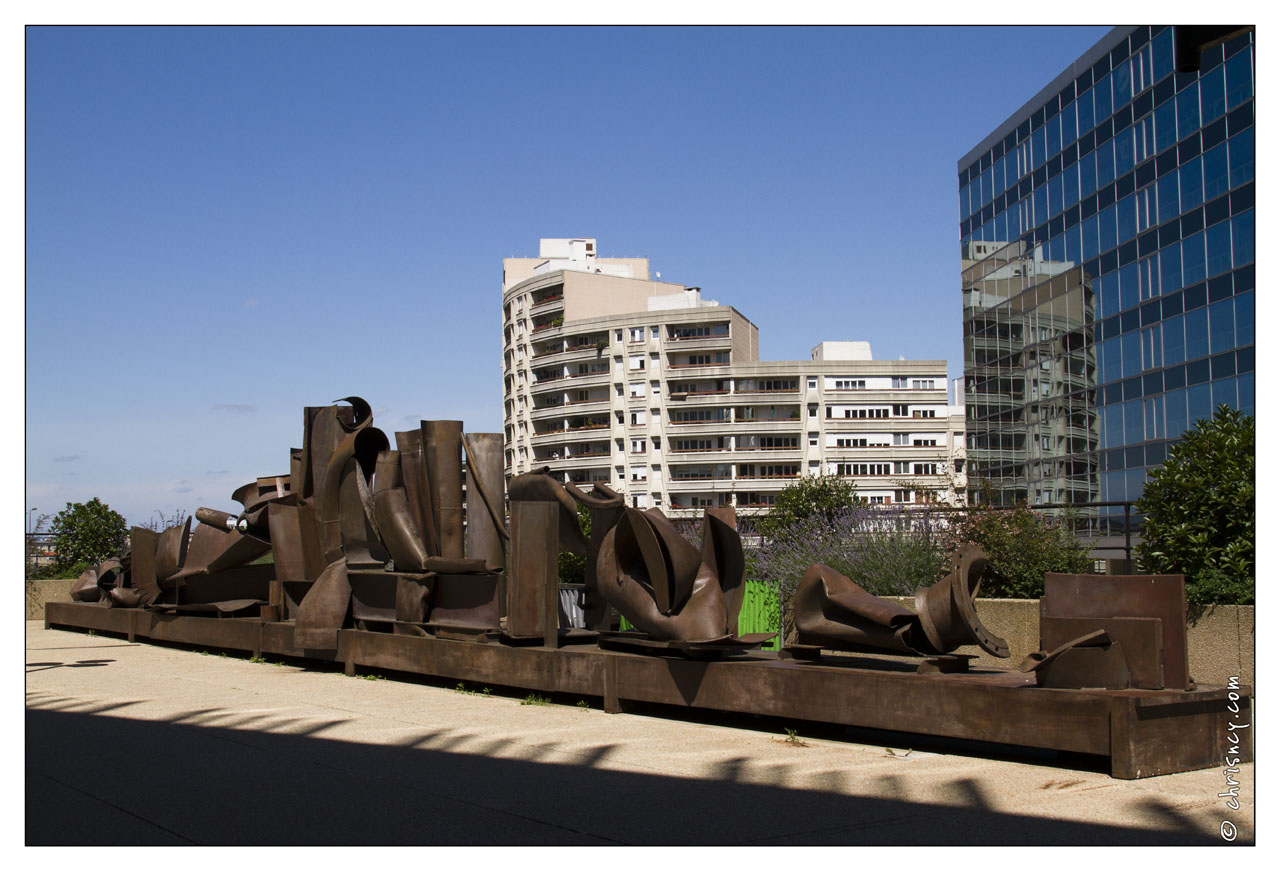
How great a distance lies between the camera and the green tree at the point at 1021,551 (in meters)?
12.9

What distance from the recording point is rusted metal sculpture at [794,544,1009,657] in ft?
25.8

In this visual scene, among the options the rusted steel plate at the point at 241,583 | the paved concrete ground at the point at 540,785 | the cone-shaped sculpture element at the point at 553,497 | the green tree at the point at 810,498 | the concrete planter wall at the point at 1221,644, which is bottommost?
the paved concrete ground at the point at 540,785

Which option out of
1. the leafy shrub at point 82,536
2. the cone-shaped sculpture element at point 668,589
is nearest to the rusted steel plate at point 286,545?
the cone-shaped sculpture element at point 668,589

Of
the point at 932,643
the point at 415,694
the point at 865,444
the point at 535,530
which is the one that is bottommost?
the point at 415,694

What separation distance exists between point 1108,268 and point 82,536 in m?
28.4

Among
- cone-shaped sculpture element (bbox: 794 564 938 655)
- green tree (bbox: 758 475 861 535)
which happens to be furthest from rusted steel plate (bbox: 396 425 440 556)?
green tree (bbox: 758 475 861 535)

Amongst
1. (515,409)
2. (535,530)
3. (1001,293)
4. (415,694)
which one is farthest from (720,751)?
(515,409)

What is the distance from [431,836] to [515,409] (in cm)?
7639

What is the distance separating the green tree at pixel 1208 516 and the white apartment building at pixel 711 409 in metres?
59.1

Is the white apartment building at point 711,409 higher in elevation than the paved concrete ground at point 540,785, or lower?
higher

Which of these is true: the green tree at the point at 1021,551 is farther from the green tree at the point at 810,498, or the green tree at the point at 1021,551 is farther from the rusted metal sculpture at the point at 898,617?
the green tree at the point at 810,498

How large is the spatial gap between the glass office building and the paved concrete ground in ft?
64.1

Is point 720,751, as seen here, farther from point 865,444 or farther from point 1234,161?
point 865,444

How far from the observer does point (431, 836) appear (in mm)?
5559
